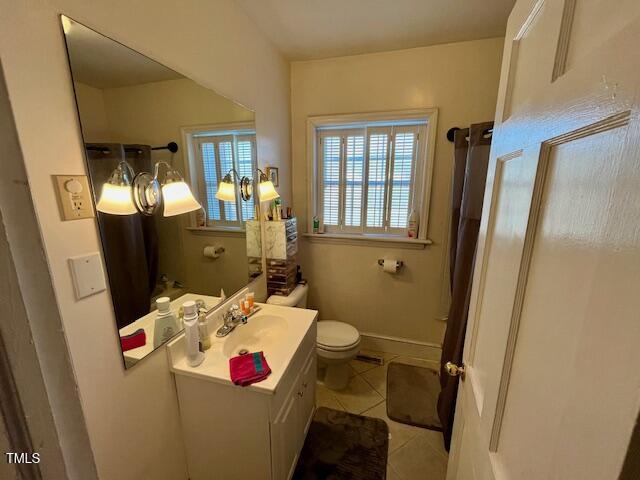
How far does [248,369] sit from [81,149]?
3.09 ft

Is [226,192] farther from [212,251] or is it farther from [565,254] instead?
[565,254]

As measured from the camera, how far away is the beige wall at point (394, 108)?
1793mm

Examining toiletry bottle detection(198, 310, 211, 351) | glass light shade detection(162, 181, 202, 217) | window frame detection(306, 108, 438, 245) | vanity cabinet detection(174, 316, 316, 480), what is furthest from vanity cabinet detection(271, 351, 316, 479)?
window frame detection(306, 108, 438, 245)

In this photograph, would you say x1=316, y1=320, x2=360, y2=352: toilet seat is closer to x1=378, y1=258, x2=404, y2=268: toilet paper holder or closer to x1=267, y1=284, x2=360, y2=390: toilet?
x1=267, y1=284, x2=360, y2=390: toilet

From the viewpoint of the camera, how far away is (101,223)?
0.81m

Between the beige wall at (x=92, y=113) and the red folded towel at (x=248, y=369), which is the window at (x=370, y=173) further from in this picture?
the beige wall at (x=92, y=113)

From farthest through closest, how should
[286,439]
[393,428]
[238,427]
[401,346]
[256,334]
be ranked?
[401,346] < [393,428] < [256,334] < [286,439] < [238,427]

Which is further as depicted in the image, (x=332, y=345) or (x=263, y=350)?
(x=332, y=345)

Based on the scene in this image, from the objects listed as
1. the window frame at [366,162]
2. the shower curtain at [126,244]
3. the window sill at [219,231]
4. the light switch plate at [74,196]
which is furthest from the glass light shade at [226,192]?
the window frame at [366,162]

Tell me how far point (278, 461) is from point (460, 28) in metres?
2.57

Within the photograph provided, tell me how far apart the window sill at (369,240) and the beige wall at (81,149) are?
4.19 feet

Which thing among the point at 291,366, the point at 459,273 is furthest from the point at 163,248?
the point at 459,273

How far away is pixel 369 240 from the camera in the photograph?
2.19m

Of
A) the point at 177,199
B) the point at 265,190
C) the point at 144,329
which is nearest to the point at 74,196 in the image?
the point at 177,199
